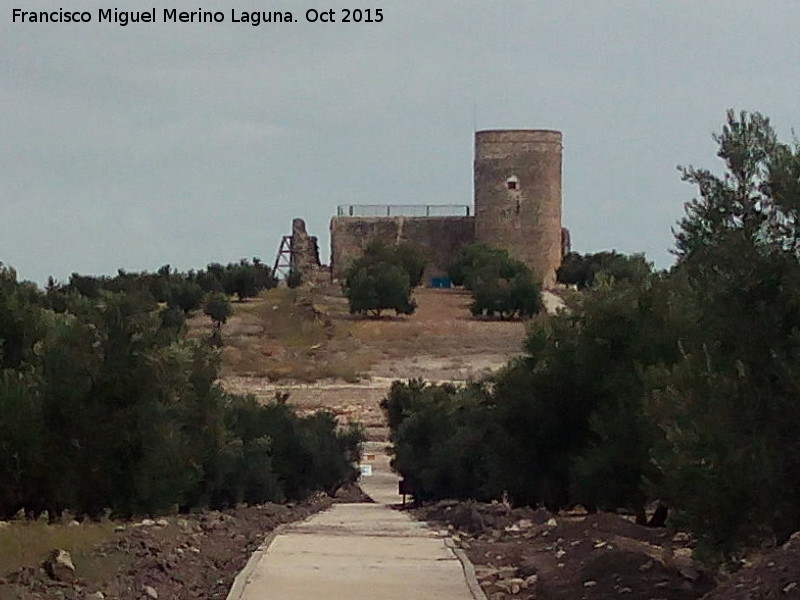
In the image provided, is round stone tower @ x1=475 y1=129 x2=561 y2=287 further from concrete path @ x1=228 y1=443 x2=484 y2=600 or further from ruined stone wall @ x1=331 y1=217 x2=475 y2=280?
concrete path @ x1=228 y1=443 x2=484 y2=600

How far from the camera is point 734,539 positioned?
11039mm

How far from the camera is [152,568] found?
13438 mm

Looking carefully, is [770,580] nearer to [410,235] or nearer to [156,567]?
[156,567]

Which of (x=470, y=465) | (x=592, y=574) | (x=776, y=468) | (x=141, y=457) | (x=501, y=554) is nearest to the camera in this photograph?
(x=776, y=468)

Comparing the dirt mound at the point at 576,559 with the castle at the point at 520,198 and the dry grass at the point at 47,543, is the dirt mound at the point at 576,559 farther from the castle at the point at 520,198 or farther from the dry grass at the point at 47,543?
the castle at the point at 520,198

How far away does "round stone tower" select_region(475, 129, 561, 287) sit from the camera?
290 feet

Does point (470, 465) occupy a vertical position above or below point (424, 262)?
below

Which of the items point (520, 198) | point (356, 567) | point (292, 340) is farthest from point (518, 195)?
point (356, 567)

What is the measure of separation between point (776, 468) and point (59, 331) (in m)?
13.7

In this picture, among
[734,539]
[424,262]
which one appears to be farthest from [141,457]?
[424,262]

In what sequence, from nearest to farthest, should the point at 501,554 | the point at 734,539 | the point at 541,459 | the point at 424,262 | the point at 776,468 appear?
the point at 776,468 → the point at 734,539 → the point at 501,554 → the point at 541,459 → the point at 424,262

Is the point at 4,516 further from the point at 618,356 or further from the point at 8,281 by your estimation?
the point at 618,356

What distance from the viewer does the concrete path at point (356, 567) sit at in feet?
39.4

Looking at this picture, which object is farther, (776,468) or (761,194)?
(761,194)
